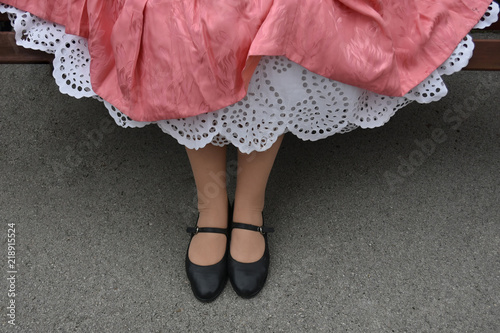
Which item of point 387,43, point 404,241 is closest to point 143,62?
point 387,43

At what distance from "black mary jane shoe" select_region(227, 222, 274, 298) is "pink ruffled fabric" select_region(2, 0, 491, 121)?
44 cm

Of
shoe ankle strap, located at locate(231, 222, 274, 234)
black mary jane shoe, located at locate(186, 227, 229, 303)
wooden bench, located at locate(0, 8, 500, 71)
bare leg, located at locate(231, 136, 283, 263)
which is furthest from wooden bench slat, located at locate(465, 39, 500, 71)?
black mary jane shoe, located at locate(186, 227, 229, 303)

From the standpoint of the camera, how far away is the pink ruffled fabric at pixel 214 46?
36.2 inches

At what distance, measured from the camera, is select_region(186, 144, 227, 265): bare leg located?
1140 mm

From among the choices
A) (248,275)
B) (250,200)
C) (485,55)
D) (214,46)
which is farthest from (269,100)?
(485,55)

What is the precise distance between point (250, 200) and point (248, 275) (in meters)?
0.20

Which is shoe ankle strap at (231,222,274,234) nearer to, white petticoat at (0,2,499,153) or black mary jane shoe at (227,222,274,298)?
black mary jane shoe at (227,222,274,298)

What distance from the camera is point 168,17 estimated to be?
94cm

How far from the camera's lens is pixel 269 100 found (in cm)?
100

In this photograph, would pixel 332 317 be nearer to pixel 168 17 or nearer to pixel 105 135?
pixel 168 17

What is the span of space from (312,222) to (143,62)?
68 centimetres

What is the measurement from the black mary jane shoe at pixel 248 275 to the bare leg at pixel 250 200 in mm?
13

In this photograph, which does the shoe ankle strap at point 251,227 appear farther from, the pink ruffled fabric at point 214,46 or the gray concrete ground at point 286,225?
the pink ruffled fabric at point 214,46

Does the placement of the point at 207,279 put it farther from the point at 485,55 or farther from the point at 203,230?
the point at 485,55
